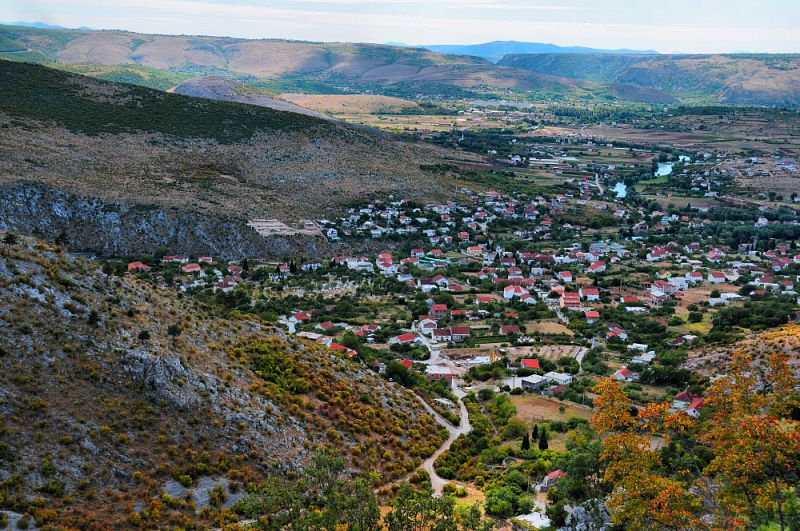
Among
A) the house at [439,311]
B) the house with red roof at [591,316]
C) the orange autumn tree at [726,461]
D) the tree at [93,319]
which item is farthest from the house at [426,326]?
the orange autumn tree at [726,461]

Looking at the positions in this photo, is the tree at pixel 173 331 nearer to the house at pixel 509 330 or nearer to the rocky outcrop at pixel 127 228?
the house at pixel 509 330

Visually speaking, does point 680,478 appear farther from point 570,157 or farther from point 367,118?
point 367,118

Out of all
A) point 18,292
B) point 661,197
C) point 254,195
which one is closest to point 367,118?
point 661,197

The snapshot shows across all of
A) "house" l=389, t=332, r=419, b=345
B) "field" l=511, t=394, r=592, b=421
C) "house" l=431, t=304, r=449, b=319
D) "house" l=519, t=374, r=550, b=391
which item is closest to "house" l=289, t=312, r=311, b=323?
"house" l=389, t=332, r=419, b=345

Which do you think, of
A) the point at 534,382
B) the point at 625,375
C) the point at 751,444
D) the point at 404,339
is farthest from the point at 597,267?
the point at 751,444

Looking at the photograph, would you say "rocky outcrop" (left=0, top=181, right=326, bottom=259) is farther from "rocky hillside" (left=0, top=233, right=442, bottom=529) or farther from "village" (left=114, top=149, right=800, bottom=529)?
"rocky hillside" (left=0, top=233, right=442, bottom=529)
